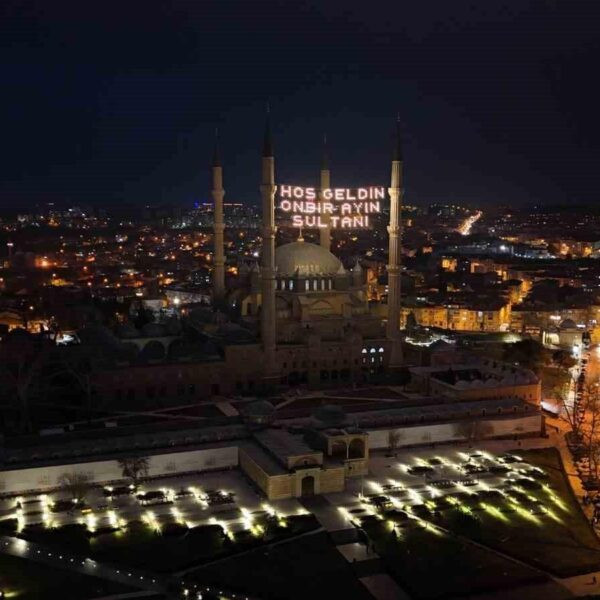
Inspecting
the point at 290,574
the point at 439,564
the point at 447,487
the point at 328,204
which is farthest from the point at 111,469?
the point at 328,204

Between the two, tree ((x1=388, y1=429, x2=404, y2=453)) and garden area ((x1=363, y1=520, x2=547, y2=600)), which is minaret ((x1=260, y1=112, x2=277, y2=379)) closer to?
tree ((x1=388, y1=429, x2=404, y2=453))

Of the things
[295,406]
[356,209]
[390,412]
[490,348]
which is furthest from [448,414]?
[356,209]

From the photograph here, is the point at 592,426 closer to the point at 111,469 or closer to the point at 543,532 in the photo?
the point at 543,532

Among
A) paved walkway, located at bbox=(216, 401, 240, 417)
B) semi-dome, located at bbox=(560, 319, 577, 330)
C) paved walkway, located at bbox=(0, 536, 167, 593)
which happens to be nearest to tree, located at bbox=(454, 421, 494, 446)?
paved walkway, located at bbox=(216, 401, 240, 417)

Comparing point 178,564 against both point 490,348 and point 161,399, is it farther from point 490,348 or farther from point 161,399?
point 490,348

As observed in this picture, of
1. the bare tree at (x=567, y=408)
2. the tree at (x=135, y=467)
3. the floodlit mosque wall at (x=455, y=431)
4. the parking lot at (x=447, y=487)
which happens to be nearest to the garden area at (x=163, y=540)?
the parking lot at (x=447, y=487)

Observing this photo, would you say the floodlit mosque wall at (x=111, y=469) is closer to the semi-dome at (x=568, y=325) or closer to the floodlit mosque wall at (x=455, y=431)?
the floodlit mosque wall at (x=455, y=431)

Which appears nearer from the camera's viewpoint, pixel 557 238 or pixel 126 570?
pixel 126 570
